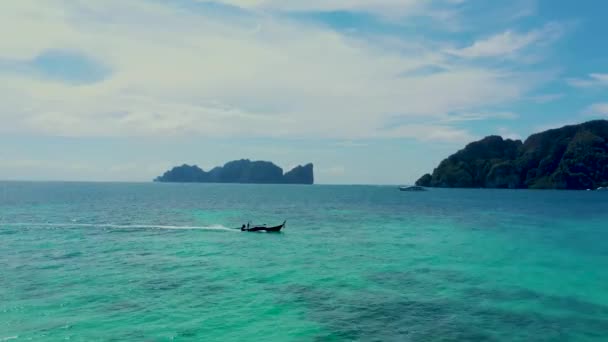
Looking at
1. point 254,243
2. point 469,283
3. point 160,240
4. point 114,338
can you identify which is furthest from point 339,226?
point 114,338

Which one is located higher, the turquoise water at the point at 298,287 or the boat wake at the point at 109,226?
the boat wake at the point at 109,226

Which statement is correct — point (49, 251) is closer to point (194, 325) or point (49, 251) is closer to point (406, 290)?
point (194, 325)

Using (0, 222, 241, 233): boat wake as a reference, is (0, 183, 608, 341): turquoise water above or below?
below

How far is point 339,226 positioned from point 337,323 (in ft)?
184

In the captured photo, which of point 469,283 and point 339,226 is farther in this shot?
point 339,226

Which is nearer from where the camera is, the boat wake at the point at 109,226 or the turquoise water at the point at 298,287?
the turquoise water at the point at 298,287

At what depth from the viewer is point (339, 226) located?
83.6 metres

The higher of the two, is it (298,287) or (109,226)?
(109,226)

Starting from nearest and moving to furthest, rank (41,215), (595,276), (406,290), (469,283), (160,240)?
(406,290)
(469,283)
(595,276)
(160,240)
(41,215)

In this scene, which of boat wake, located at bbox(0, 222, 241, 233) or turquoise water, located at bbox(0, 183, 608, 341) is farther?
boat wake, located at bbox(0, 222, 241, 233)

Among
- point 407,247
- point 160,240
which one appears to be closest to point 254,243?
point 160,240

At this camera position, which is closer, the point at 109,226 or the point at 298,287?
the point at 298,287

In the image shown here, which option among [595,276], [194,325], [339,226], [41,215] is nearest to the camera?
[194,325]

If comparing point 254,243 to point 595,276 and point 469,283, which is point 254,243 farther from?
point 595,276
